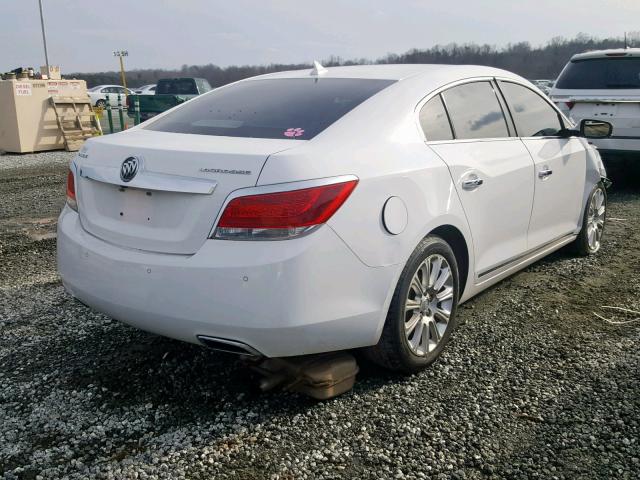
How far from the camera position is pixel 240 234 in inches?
107

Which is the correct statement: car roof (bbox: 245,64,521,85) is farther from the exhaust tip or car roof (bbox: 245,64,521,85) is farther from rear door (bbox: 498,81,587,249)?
the exhaust tip

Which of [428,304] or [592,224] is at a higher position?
[428,304]

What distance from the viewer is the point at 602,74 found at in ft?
27.0

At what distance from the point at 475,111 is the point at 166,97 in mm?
15919

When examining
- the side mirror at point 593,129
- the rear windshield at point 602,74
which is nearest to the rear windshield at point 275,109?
the side mirror at point 593,129

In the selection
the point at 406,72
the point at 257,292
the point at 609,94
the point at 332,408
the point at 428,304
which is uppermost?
the point at 406,72

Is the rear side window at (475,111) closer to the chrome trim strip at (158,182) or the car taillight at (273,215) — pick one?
the car taillight at (273,215)

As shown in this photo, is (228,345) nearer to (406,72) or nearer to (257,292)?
(257,292)

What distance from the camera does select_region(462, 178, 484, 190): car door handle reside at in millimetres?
3559

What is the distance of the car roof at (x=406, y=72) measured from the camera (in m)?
3.75

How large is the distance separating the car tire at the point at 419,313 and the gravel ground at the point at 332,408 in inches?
5.2

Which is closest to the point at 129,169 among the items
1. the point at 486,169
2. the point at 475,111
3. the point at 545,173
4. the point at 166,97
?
the point at 486,169

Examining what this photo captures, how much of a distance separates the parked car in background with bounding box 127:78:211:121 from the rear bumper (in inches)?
618

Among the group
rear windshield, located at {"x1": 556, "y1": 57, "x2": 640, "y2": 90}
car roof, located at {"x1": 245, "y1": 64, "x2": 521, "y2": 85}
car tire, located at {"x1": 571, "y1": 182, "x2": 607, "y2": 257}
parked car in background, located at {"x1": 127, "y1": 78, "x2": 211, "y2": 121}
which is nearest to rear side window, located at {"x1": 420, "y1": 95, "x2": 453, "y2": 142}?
car roof, located at {"x1": 245, "y1": 64, "x2": 521, "y2": 85}
